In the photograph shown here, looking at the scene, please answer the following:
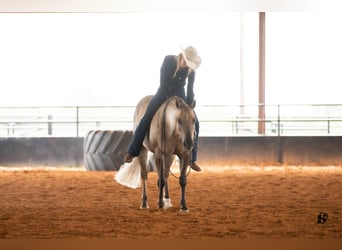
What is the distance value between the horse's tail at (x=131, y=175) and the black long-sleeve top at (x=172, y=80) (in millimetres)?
744

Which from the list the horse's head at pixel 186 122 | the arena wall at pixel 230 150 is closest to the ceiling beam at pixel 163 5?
the horse's head at pixel 186 122

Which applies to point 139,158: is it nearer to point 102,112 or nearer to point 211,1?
point 211,1

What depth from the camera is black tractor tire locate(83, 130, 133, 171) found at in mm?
9055

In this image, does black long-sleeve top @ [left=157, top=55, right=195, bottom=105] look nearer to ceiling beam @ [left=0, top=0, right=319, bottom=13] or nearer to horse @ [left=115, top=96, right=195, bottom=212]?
horse @ [left=115, top=96, right=195, bottom=212]

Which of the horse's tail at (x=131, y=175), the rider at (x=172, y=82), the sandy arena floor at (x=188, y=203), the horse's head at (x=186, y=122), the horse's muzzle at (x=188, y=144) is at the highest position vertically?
the rider at (x=172, y=82)

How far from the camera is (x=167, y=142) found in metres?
5.82

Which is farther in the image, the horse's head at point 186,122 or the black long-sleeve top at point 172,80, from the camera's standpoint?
the black long-sleeve top at point 172,80

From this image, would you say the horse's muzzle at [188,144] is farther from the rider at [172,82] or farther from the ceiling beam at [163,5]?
the ceiling beam at [163,5]

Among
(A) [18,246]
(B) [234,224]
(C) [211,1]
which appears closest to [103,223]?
(B) [234,224]

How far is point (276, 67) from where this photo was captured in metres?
11.0

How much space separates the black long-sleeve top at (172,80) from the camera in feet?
19.2

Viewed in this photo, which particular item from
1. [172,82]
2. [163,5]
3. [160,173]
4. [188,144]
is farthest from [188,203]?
[163,5]

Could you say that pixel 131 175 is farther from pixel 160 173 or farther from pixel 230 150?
pixel 230 150

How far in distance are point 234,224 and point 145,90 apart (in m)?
6.45
